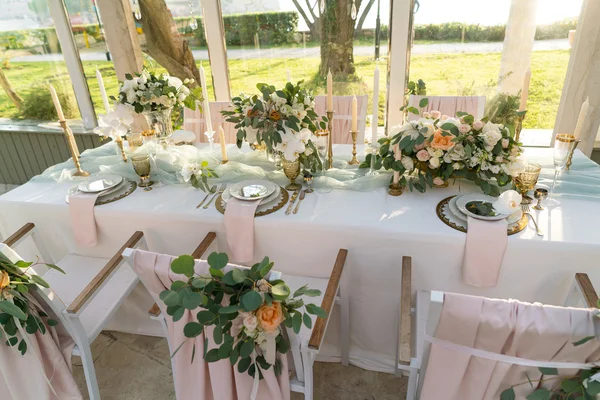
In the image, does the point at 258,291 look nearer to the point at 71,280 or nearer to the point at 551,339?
the point at 551,339

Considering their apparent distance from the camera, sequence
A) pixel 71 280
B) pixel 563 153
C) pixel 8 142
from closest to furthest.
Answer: pixel 563 153, pixel 71 280, pixel 8 142

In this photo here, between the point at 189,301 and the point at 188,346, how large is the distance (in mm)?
417

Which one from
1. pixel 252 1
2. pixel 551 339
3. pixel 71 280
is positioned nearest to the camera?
pixel 551 339

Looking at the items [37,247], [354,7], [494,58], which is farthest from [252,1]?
[37,247]

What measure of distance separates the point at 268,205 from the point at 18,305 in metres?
Result: 0.88

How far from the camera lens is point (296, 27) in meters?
2.86

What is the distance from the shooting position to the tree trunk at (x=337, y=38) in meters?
2.71

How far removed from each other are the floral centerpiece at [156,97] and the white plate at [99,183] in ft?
1.00

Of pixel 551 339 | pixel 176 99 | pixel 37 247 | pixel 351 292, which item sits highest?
pixel 176 99

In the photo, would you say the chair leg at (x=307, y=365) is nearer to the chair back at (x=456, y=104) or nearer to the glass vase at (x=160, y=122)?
the glass vase at (x=160, y=122)

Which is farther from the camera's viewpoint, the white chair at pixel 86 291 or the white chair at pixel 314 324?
the white chair at pixel 86 291

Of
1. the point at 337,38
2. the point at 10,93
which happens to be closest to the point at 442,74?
the point at 337,38

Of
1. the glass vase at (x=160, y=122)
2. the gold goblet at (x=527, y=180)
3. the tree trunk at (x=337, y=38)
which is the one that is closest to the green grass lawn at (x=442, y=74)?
the tree trunk at (x=337, y=38)

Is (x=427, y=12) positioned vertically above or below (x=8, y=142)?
above
